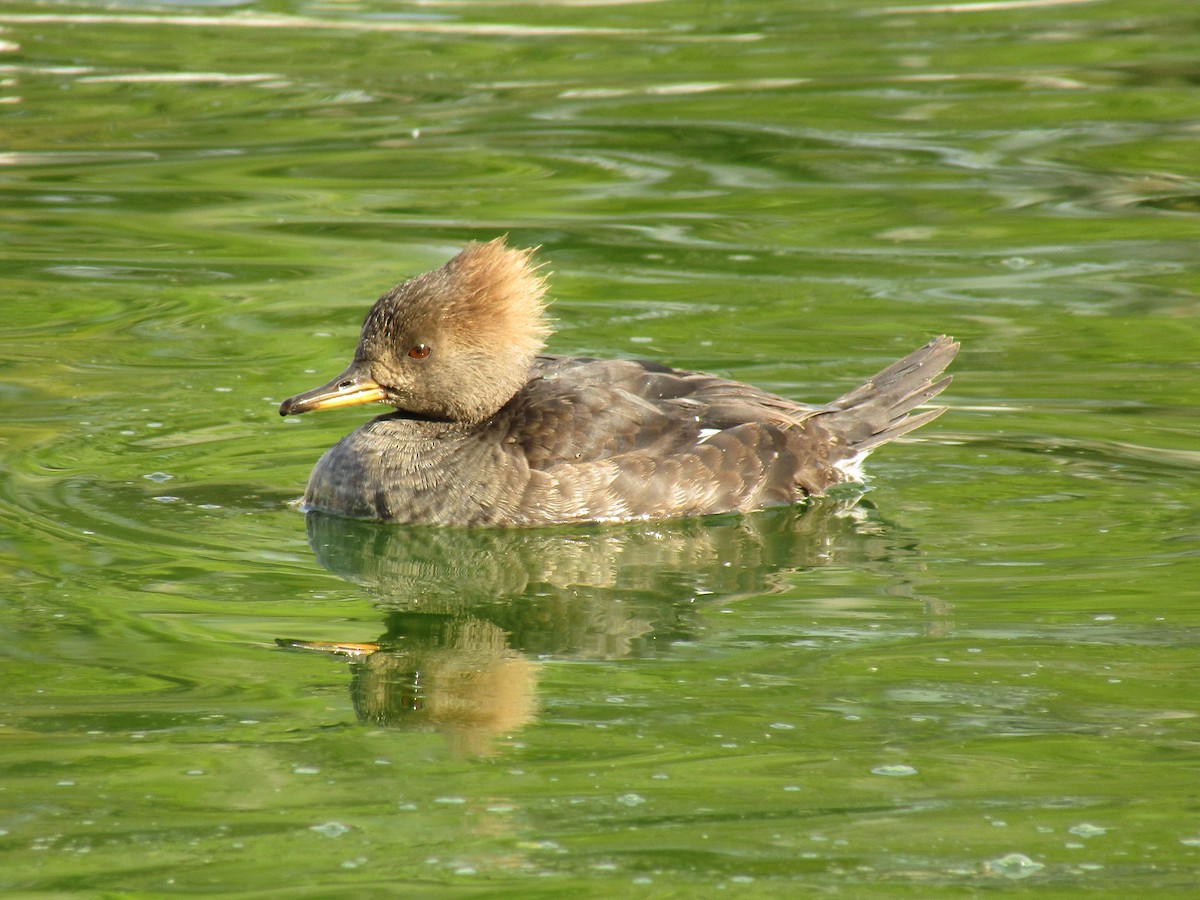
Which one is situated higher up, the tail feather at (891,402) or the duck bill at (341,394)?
the duck bill at (341,394)

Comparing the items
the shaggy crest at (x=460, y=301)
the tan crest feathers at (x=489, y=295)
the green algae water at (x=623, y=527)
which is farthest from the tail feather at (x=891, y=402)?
the shaggy crest at (x=460, y=301)

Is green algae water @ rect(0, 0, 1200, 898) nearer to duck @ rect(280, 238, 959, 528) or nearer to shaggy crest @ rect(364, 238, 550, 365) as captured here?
duck @ rect(280, 238, 959, 528)

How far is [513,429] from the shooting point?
27.1 feet

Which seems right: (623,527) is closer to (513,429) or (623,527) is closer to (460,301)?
(513,429)

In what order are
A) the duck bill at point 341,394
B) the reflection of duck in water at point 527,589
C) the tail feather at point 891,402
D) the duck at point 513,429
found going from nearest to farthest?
the reflection of duck in water at point 527,589 < the duck bill at point 341,394 < the duck at point 513,429 < the tail feather at point 891,402

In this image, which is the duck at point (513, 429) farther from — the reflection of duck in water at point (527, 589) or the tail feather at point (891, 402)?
the tail feather at point (891, 402)

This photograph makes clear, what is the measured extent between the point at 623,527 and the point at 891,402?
5.13 feet

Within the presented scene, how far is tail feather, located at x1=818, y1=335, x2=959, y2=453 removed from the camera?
8758mm

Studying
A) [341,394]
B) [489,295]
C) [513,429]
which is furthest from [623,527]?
[341,394]

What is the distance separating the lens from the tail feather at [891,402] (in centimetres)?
876

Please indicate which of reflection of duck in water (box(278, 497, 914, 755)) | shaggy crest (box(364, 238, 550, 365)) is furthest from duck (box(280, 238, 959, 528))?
reflection of duck in water (box(278, 497, 914, 755))

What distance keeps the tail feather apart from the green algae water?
0.72 feet

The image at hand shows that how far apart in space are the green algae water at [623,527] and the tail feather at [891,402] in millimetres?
220

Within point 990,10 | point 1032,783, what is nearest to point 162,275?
point 1032,783
